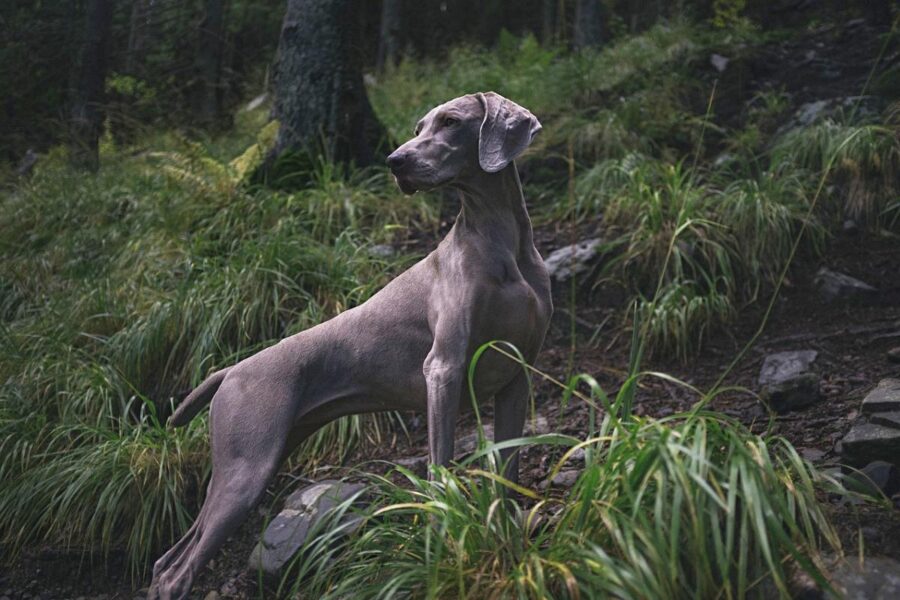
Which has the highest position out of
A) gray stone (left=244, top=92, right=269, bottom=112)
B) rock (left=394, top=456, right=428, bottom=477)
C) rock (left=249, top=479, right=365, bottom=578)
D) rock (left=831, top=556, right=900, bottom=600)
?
gray stone (left=244, top=92, right=269, bottom=112)

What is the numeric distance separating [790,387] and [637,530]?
2125 millimetres

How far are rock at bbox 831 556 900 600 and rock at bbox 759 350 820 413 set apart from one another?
1.69 m

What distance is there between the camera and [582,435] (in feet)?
14.3

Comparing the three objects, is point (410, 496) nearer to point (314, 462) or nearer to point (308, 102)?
point (314, 462)

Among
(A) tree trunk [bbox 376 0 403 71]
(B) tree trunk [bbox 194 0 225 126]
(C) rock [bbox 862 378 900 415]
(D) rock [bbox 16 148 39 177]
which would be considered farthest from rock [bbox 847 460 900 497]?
(A) tree trunk [bbox 376 0 403 71]

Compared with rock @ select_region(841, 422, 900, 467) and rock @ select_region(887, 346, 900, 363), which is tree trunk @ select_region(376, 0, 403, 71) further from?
rock @ select_region(841, 422, 900, 467)

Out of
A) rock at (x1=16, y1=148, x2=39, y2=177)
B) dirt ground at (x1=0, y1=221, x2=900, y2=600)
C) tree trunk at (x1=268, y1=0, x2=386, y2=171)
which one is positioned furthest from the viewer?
rock at (x1=16, y1=148, x2=39, y2=177)

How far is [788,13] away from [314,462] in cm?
705

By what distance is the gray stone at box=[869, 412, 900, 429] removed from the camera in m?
3.07

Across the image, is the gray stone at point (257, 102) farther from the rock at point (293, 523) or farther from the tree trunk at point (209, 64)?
the rock at point (293, 523)

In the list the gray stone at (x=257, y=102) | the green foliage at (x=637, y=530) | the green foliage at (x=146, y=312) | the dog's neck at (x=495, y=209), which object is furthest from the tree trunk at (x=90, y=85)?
the green foliage at (x=637, y=530)

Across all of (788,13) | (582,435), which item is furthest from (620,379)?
(788,13)

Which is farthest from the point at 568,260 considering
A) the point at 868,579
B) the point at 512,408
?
the point at 868,579

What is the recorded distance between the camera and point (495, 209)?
305cm
